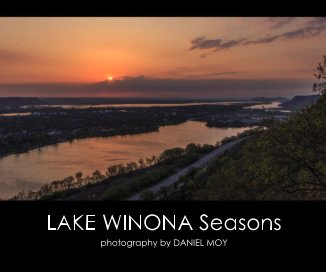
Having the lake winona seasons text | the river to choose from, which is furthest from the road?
the lake winona seasons text

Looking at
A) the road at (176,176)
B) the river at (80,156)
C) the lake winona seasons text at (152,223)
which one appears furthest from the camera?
the river at (80,156)

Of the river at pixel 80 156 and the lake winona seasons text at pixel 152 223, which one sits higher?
the lake winona seasons text at pixel 152 223

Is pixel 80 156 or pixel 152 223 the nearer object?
pixel 152 223

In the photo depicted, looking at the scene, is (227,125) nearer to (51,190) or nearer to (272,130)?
(51,190)

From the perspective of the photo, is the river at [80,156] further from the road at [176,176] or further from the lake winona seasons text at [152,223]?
the lake winona seasons text at [152,223]

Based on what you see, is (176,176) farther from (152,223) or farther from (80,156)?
(152,223)

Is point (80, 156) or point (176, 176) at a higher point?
point (80, 156)

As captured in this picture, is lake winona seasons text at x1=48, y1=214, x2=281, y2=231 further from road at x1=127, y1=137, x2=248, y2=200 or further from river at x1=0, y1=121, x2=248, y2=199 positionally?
river at x1=0, y1=121, x2=248, y2=199

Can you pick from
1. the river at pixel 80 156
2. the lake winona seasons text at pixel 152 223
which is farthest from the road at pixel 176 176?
the lake winona seasons text at pixel 152 223

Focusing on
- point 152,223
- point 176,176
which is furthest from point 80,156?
point 152,223
